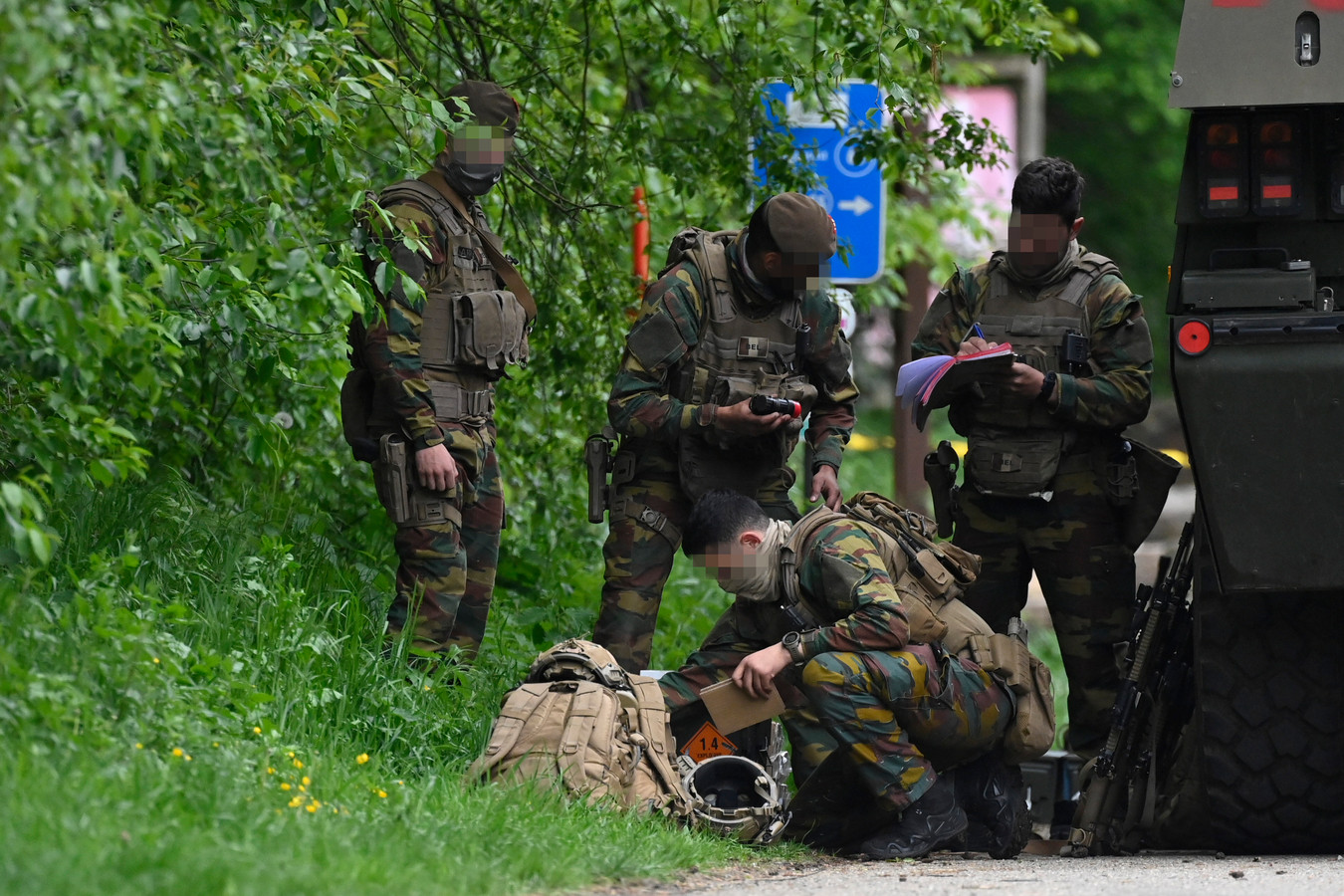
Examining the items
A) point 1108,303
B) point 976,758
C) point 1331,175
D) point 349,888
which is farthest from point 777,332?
point 349,888

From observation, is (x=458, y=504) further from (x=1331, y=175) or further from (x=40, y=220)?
(x=1331, y=175)

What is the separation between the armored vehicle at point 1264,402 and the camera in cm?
429

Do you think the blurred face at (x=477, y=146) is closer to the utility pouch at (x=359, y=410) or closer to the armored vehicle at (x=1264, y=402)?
the utility pouch at (x=359, y=410)

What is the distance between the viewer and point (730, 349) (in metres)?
5.97

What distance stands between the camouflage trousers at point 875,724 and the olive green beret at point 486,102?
6.59ft

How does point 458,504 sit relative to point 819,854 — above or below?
above

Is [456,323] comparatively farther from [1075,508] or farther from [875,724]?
[1075,508]

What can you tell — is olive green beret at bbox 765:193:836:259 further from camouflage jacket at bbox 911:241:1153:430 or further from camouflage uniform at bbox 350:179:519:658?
camouflage uniform at bbox 350:179:519:658

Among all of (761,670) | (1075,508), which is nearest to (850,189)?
(1075,508)

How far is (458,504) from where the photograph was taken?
5859 millimetres

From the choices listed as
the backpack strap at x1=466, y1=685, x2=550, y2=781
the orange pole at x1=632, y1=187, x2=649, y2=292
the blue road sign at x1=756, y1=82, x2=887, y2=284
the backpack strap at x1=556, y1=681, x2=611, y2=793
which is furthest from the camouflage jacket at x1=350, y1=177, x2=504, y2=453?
the blue road sign at x1=756, y1=82, x2=887, y2=284

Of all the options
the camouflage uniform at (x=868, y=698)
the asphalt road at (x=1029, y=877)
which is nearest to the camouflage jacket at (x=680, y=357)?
the camouflage uniform at (x=868, y=698)

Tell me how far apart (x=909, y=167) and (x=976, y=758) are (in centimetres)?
310

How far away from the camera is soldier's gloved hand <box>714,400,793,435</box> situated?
574 cm
